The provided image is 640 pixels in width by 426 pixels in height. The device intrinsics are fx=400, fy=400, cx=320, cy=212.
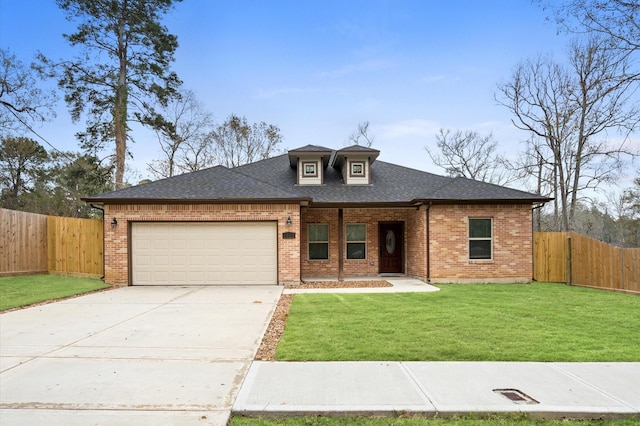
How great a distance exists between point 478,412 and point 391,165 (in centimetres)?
1584

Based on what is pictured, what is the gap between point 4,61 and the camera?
60.9 ft

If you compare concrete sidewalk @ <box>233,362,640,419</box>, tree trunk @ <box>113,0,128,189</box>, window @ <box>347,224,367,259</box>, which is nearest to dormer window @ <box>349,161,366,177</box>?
window @ <box>347,224,367,259</box>

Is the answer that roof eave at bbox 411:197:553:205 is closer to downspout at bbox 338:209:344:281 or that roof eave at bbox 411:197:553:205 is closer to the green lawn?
downspout at bbox 338:209:344:281

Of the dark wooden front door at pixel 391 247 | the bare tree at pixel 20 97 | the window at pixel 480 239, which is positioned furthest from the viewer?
the bare tree at pixel 20 97

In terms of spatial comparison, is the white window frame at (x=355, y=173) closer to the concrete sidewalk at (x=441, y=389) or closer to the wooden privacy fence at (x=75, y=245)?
the wooden privacy fence at (x=75, y=245)

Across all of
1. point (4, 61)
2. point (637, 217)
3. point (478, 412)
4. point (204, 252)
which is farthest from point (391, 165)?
point (637, 217)

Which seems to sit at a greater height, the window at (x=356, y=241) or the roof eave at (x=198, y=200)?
the roof eave at (x=198, y=200)

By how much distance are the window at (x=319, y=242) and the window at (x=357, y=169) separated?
102 inches

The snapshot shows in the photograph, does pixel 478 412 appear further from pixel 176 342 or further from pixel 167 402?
pixel 176 342

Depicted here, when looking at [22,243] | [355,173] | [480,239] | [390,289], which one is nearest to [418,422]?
[390,289]

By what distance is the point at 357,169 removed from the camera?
16.5 meters

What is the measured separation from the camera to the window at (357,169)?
16469 millimetres

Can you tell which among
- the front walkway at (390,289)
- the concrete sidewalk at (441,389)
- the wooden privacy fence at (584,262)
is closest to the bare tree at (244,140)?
the front walkway at (390,289)

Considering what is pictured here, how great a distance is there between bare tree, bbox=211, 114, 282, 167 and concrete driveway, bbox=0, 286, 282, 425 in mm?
22862
